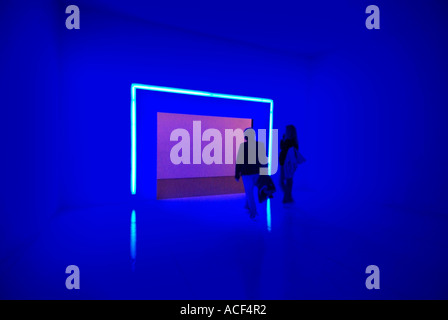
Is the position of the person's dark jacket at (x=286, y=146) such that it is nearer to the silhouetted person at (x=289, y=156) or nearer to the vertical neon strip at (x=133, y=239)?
the silhouetted person at (x=289, y=156)

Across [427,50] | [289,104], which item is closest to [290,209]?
[289,104]

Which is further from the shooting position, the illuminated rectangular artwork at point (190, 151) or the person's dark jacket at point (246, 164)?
the illuminated rectangular artwork at point (190, 151)

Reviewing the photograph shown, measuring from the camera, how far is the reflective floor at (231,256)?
7.63 ft

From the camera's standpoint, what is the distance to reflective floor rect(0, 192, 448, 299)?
2326 mm

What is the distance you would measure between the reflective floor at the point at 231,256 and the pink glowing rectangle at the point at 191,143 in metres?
5.46

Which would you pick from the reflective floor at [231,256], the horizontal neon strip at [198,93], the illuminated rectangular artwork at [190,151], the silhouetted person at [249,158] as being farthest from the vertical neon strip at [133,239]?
the illuminated rectangular artwork at [190,151]

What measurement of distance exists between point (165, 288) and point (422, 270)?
8.91ft

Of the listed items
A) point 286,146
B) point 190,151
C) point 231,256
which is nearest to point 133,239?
point 231,256

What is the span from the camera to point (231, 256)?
3.04 metres

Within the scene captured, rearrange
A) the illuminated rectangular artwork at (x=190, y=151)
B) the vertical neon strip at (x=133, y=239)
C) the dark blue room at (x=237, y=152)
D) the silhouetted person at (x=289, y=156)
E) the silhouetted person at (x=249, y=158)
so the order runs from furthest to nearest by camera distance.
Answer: the illuminated rectangular artwork at (x=190, y=151) < the silhouetted person at (x=289, y=156) < the silhouetted person at (x=249, y=158) < the vertical neon strip at (x=133, y=239) < the dark blue room at (x=237, y=152)

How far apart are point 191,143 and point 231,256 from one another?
8.43 m

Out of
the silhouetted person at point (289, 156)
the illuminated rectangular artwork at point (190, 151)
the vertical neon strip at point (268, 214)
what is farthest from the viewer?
the illuminated rectangular artwork at point (190, 151)

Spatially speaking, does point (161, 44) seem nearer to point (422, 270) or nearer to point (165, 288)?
point (165, 288)

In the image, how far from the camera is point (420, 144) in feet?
17.1
